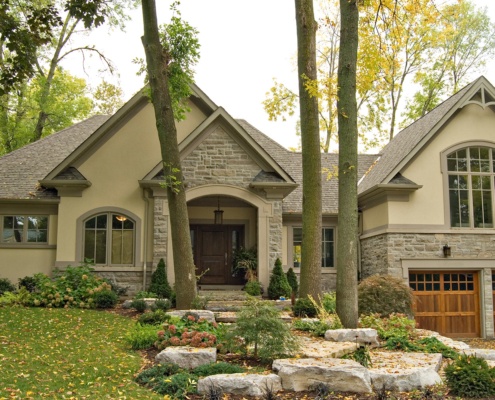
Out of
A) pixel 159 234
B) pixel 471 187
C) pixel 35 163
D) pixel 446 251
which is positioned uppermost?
pixel 35 163

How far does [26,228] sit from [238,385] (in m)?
12.3

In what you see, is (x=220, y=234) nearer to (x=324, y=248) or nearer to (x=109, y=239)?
(x=324, y=248)

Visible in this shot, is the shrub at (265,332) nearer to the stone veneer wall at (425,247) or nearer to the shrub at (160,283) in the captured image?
the shrub at (160,283)

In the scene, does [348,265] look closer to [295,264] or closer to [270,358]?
[270,358]

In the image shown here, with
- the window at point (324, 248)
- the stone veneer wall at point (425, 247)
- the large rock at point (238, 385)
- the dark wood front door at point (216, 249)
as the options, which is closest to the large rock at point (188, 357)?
the large rock at point (238, 385)

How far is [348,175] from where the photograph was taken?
10734 mm

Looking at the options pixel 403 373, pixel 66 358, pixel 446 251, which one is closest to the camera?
pixel 403 373

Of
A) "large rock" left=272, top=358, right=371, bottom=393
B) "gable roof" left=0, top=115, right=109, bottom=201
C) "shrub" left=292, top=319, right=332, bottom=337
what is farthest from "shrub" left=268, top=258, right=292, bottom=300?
"large rock" left=272, top=358, right=371, bottom=393

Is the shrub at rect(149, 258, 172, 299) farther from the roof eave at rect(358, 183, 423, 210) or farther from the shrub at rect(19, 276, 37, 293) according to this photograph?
the roof eave at rect(358, 183, 423, 210)

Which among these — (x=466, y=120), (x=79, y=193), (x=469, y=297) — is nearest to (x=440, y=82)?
(x=466, y=120)

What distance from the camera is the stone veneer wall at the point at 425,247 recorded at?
656 inches

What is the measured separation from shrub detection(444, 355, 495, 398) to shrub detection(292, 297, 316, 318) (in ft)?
16.7

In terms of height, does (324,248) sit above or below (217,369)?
above

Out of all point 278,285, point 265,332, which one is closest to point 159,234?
point 278,285
